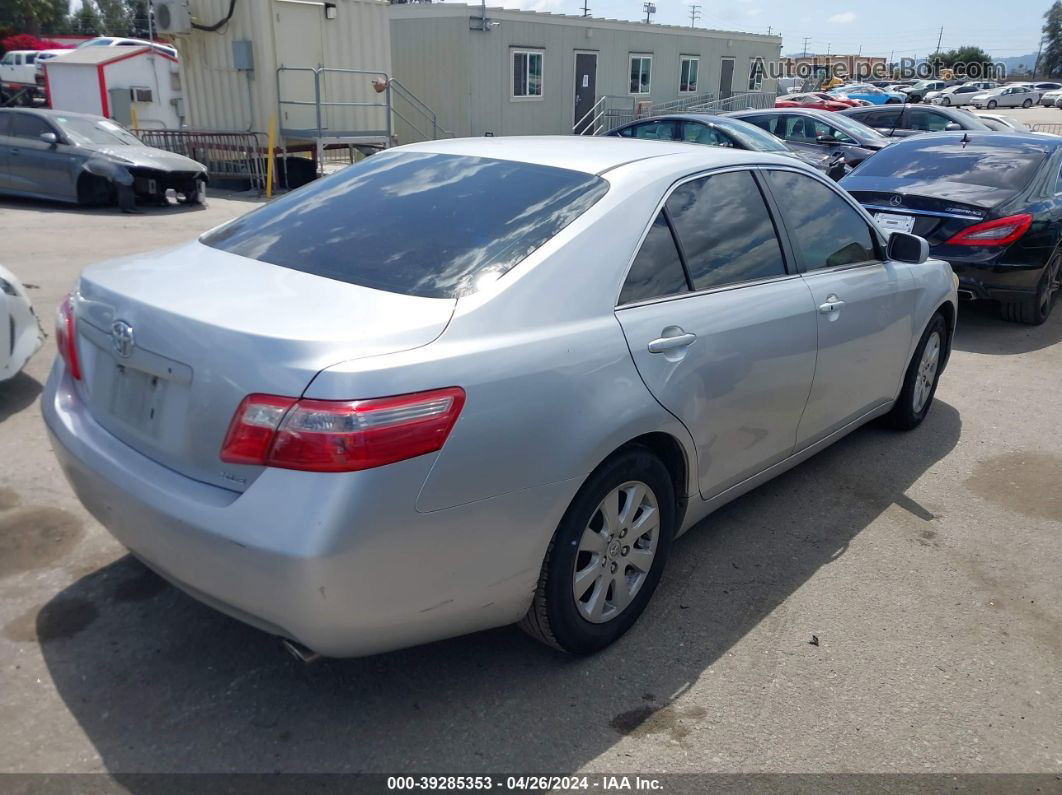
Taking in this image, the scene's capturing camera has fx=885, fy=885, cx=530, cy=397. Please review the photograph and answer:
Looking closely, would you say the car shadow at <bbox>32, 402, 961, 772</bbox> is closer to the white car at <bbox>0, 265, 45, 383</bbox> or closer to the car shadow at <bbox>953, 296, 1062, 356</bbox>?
the white car at <bbox>0, 265, 45, 383</bbox>

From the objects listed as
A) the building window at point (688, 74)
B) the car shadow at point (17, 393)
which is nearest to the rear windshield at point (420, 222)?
the car shadow at point (17, 393)

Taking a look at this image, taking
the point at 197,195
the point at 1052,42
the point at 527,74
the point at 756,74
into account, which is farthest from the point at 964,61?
the point at 197,195

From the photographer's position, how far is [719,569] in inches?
145

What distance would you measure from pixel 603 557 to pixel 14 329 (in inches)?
151

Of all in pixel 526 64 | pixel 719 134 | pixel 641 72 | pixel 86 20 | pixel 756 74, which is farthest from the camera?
pixel 86 20

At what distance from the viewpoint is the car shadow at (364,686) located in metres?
2.57

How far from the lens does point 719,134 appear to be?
1205cm

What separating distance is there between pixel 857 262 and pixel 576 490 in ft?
7.80

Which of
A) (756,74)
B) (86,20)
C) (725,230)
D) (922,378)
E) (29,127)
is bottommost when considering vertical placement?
(922,378)

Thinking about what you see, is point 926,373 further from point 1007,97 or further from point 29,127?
point 1007,97

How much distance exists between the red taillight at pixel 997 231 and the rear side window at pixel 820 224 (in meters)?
3.19

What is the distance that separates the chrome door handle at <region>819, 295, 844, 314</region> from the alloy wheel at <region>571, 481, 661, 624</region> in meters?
1.33

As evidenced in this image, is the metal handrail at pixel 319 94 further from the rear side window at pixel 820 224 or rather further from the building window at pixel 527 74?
the rear side window at pixel 820 224

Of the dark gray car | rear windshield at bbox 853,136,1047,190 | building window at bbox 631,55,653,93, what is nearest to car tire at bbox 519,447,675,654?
rear windshield at bbox 853,136,1047,190
